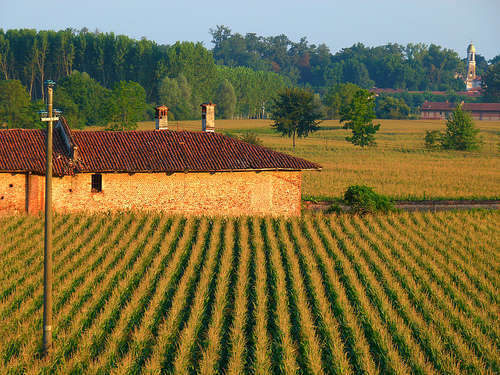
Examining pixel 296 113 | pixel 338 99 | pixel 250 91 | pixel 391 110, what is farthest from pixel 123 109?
pixel 391 110

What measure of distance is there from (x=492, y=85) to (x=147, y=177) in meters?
150

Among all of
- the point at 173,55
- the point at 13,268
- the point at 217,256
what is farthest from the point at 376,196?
the point at 173,55

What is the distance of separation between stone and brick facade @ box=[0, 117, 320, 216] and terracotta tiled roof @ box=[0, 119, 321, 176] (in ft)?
0.15

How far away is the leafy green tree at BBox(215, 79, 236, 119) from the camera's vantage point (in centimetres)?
13650

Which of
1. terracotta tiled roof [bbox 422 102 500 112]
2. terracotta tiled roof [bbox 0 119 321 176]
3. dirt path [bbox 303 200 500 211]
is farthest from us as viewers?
terracotta tiled roof [bbox 422 102 500 112]

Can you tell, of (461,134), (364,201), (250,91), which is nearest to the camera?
(364,201)

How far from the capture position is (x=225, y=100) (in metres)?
137

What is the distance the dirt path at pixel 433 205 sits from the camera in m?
38.1

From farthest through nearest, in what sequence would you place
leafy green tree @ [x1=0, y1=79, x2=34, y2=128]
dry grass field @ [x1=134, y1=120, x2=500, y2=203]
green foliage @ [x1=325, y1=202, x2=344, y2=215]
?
leafy green tree @ [x1=0, y1=79, x2=34, y2=128], dry grass field @ [x1=134, y1=120, x2=500, y2=203], green foliage @ [x1=325, y1=202, x2=344, y2=215]

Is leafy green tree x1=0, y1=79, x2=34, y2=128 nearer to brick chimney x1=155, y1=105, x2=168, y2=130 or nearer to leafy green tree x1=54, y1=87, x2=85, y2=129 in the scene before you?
leafy green tree x1=54, y1=87, x2=85, y2=129

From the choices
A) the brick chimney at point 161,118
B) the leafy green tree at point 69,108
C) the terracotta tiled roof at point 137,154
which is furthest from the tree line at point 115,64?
the terracotta tiled roof at point 137,154

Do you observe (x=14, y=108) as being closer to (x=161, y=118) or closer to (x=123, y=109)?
(x=123, y=109)

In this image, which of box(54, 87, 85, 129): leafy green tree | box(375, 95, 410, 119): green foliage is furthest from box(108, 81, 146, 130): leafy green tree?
box(375, 95, 410, 119): green foliage

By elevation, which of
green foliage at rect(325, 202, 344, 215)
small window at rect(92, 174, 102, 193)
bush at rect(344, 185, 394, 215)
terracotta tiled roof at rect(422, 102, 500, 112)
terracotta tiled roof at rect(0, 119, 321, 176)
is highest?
terracotta tiled roof at rect(422, 102, 500, 112)
